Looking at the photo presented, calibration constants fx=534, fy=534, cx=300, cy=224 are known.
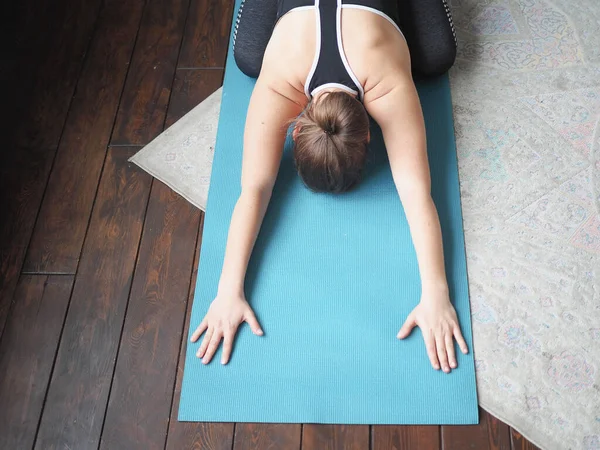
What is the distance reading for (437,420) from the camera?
120 cm

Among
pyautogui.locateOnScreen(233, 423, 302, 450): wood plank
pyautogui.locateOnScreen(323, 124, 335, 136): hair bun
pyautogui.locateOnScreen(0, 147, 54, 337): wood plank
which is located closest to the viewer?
pyautogui.locateOnScreen(323, 124, 335, 136): hair bun

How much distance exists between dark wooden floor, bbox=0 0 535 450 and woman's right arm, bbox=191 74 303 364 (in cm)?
13

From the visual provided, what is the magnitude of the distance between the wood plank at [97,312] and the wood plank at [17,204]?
18cm

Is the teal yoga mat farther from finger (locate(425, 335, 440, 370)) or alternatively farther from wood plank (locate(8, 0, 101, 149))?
wood plank (locate(8, 0, 101, 149))

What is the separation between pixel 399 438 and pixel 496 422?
0.22 m

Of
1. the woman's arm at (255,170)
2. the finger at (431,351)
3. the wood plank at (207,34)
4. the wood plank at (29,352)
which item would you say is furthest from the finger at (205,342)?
the wood plank at (207,34)

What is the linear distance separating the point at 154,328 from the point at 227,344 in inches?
8.8

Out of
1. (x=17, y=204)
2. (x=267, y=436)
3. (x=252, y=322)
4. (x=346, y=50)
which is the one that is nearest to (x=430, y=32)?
(x=346, y=50)

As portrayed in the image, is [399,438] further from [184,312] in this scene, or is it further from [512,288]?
[184,312]

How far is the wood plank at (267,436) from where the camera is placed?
123 centimetres

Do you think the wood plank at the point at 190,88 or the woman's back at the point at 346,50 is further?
the wood plank at the point at 190,88

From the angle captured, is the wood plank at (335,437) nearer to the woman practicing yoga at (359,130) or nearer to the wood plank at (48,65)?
the woman practicing yoga at (359,130)

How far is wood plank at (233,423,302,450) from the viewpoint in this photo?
48.4 inches

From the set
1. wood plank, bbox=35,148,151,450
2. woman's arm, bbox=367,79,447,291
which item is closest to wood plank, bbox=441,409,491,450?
woman's arm, bbox=367,79,447,291
